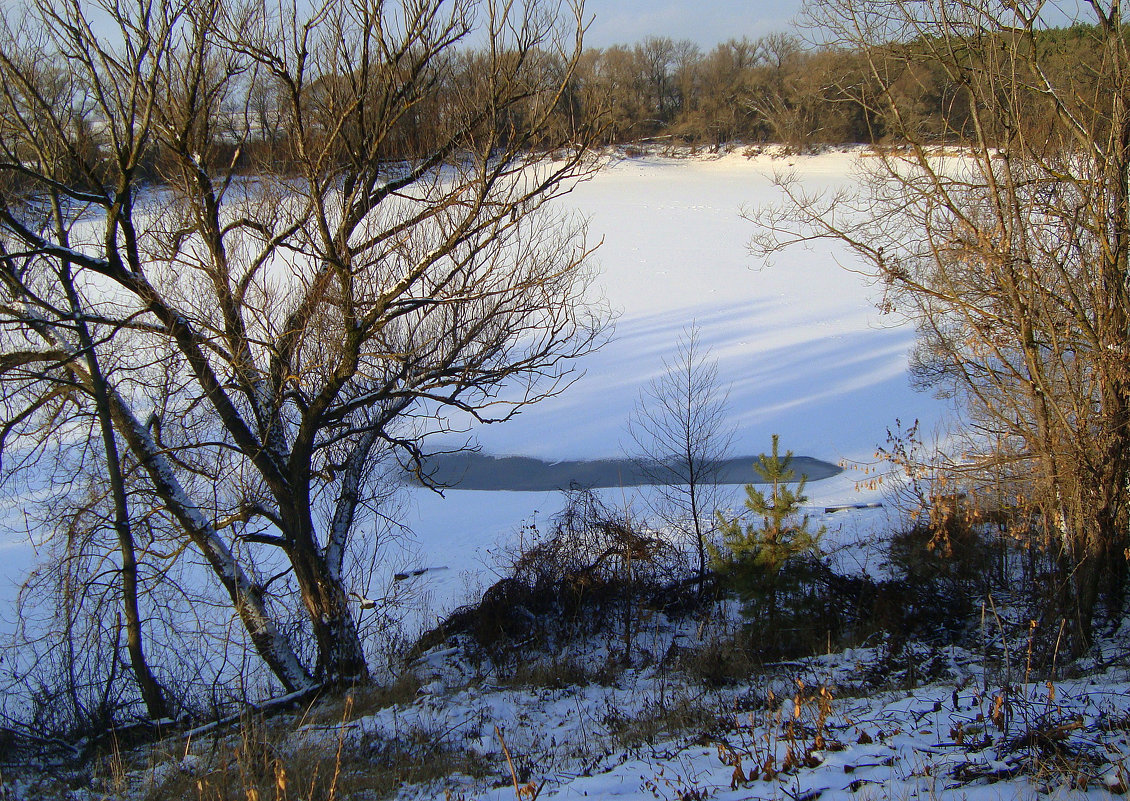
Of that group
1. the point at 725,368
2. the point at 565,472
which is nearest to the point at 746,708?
the point at 565,472

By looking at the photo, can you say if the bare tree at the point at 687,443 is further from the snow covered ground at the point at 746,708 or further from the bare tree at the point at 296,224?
the bare tree at the point at 296,224

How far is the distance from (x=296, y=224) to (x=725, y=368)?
16607mm

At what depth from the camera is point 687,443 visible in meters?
11.6

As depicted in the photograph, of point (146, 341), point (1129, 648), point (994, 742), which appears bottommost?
point (1129, 648)

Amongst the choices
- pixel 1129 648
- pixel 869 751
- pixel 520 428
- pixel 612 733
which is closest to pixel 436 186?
pixel 612 733

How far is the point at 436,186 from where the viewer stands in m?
7.62

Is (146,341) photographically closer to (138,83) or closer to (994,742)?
(138,83)

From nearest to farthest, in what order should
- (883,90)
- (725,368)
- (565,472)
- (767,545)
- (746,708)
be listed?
(746,708) < (883,90) < (767,545) < (565,472) < (725,368)

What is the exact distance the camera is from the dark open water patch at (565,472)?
15.9 meters

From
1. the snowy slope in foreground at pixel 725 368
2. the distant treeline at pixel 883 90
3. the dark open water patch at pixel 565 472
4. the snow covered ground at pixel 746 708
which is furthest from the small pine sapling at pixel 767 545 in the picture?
the dark open water patch at pixel 565 472

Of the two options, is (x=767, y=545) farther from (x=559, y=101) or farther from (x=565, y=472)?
(x=565, y=472)

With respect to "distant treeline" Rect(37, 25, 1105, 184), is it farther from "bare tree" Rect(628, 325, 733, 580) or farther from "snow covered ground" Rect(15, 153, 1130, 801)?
"snow covered ground" Rect(15, 153, 1130, 801)

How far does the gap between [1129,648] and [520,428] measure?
14678 mm

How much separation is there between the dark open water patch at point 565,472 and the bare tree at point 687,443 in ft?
1.04
